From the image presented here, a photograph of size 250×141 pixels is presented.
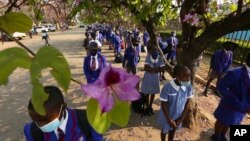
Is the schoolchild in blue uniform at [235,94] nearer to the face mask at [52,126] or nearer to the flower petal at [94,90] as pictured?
the face mask at [52,126]

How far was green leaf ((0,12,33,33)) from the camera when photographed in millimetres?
685

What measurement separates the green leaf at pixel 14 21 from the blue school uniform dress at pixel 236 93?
13.2 feet

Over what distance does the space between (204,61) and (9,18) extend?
1445cm

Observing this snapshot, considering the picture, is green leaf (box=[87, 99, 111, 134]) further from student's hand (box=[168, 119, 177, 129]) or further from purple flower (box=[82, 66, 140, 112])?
student's hand (box=[168, 119, 177, 129])

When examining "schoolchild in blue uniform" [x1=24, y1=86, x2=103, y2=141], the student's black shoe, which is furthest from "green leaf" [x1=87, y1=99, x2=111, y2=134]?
the student's black shoe

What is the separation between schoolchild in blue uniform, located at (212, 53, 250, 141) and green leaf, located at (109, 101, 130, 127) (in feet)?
13.4

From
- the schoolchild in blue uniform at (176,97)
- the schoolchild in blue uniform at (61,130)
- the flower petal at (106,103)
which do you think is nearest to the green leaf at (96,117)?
the flower petal at (106,103)

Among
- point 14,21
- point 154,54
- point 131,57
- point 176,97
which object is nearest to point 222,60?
point 154,54

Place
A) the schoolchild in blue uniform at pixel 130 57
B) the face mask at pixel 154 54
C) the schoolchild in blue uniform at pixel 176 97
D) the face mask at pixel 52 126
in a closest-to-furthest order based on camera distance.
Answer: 1. the face mask at pixel 52 126
2. the schoolchild in blue uniform at pixel 176 97
3. the face mask at pixel 154 54
4. the schoolchild in blue uniform at pixel 130 57

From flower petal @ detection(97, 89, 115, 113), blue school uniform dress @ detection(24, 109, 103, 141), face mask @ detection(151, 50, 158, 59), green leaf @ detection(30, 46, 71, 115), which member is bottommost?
face mask @ detection(151, 50, 158, 59)

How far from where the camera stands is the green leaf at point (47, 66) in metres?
0.44

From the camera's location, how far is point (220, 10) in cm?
509

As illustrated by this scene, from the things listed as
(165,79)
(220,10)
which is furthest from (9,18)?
(165,79)

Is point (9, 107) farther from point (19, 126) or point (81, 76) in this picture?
point (81, 76)
